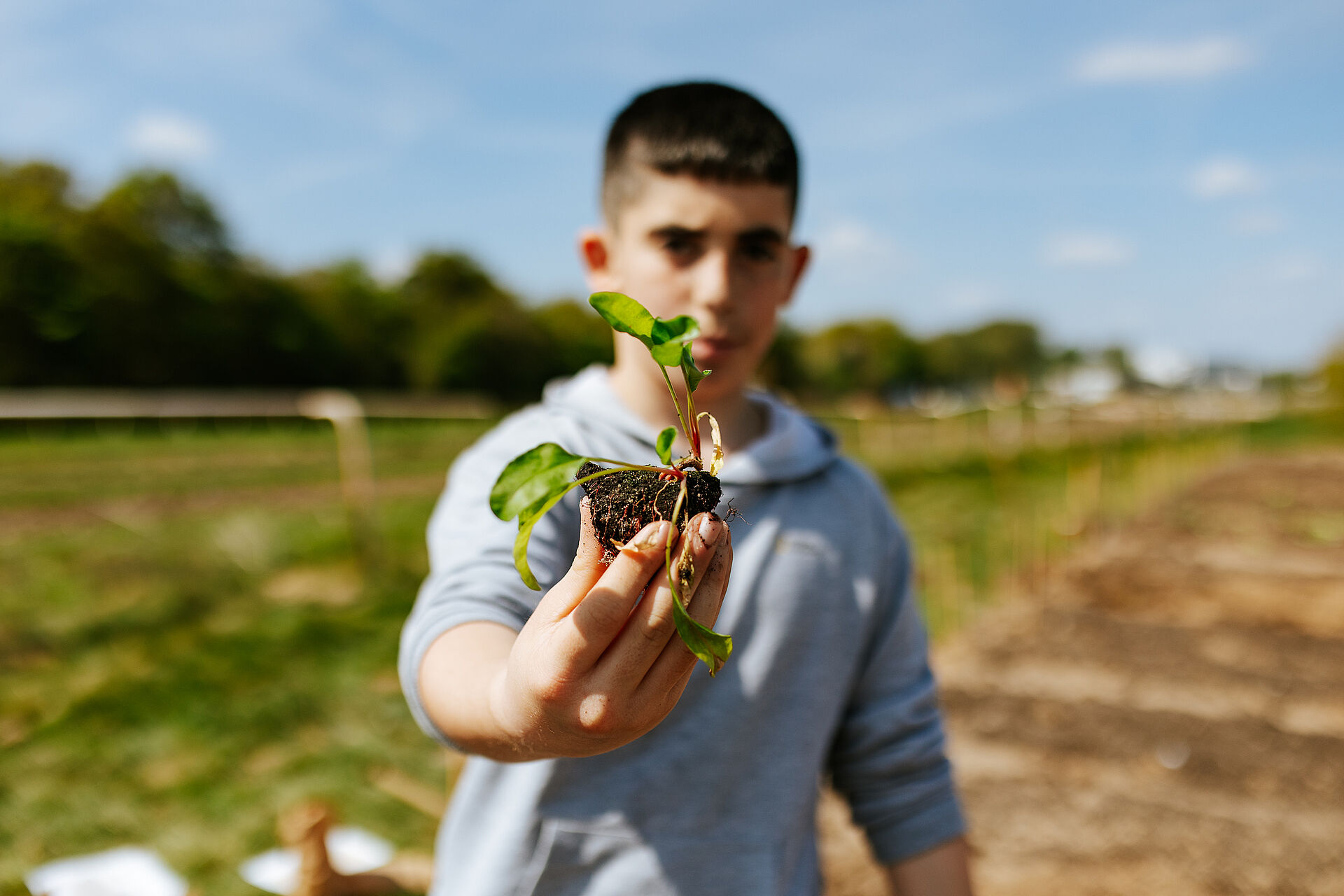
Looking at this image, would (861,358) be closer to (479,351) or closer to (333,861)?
(479,351)

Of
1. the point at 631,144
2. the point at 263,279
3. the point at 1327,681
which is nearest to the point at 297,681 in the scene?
the point at 631,144

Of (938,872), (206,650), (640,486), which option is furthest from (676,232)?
(206,650)

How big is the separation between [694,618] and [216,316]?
30.2 metres

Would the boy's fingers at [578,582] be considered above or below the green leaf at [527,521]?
below

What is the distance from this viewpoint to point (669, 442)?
0.79 meters

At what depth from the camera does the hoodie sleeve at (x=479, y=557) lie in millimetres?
1155

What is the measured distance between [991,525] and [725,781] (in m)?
11.1

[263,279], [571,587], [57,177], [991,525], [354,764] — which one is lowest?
[991,525]

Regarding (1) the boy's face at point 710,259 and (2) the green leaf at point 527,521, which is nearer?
(2) the green leaf at point 527,521

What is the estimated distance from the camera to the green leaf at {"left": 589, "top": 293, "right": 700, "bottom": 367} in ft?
2.59

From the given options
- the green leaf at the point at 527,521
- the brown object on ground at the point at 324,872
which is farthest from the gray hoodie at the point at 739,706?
the brown object on ground at the point at 324,872

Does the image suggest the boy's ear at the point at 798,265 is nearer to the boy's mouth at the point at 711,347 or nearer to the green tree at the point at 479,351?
the boy's mouth at the point at 711,347

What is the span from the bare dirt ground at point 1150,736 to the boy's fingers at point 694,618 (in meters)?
2.87

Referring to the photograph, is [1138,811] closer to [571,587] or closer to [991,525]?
[571,587]
